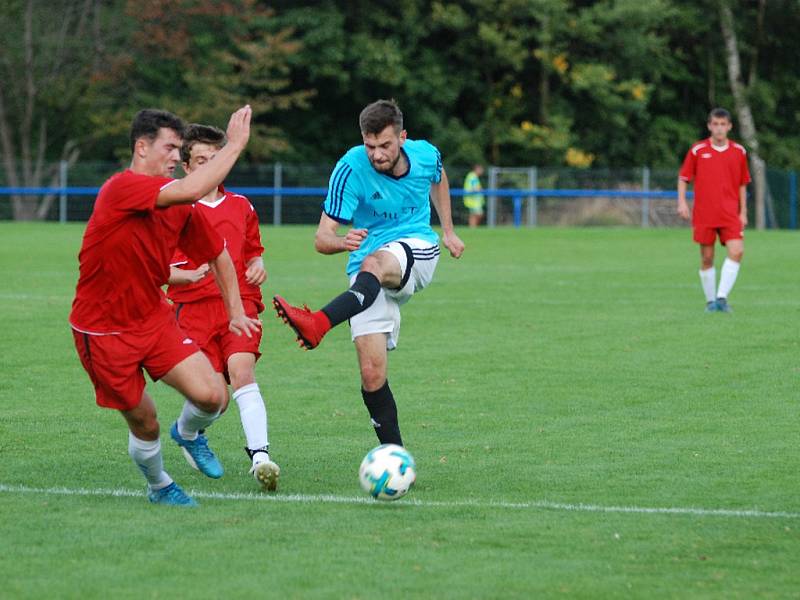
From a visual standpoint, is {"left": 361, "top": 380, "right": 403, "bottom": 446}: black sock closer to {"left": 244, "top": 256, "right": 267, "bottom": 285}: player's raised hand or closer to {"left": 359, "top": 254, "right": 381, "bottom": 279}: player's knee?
{"left": 359, "top": 254, "right": 381, "bottom": 279}: player's knee

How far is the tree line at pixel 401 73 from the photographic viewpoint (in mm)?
43562

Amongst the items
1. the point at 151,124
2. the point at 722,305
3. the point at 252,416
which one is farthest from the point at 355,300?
the point at 722,305

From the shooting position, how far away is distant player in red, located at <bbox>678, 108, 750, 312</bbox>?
52.5ft

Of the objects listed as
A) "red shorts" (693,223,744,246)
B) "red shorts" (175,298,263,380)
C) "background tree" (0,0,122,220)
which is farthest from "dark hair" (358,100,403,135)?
"background tree" (0,0,122,220)

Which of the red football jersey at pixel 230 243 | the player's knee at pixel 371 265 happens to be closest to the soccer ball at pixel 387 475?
the player's knee at pixel 371 265

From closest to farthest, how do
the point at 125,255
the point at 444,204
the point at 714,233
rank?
the point at 125,255, the point at 444,204, the point at 714,233

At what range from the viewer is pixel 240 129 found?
5996 mm

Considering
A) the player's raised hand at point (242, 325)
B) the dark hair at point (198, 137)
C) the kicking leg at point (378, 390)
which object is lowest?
the kicking leg at point (378, 390)

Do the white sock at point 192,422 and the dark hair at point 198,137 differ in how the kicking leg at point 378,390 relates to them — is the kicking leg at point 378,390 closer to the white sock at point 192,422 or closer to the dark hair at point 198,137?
the white sock at point 192,422

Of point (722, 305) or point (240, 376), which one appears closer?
point (240, 376)

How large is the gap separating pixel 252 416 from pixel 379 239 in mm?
1170

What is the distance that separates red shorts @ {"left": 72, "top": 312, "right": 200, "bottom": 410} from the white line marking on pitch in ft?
2.06

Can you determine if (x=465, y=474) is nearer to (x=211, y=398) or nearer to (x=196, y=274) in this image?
(x=211, y=398)

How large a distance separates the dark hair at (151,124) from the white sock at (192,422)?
4.41 ft
